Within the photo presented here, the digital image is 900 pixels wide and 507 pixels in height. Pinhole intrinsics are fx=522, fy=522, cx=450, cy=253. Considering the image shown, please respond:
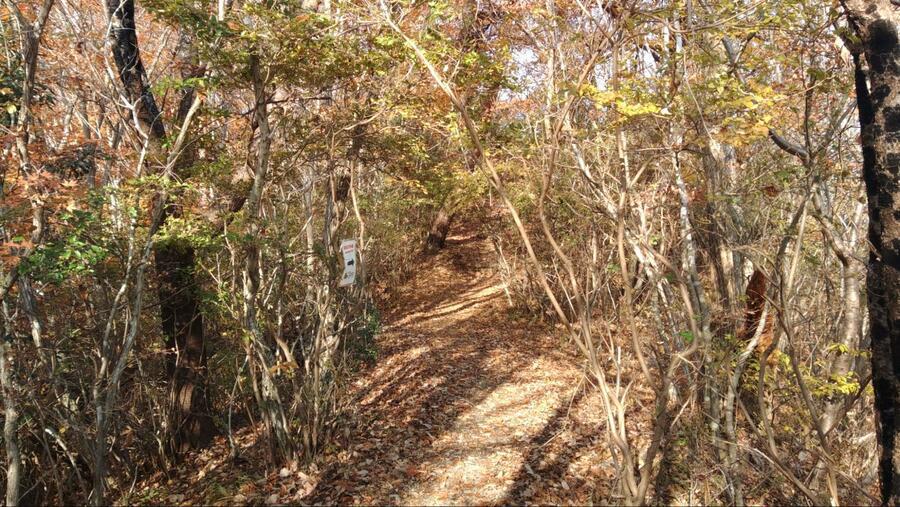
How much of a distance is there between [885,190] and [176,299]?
620 centimetres

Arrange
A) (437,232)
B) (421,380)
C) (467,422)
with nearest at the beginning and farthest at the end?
(467,422), (421,380), (437,232)

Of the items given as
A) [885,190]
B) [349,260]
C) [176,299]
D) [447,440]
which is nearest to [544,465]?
[447,440]

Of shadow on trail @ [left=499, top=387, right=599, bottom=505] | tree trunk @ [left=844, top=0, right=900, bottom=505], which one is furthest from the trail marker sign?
tree trunk @ [left=844, top=0, right=900, bottom=505]

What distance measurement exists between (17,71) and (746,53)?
21.8 feet

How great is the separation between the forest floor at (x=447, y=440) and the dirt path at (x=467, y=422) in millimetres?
16

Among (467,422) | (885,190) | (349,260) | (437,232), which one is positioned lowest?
(467,422)

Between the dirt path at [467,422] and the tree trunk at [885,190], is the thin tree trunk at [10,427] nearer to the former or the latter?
the dirt path at [467,422]

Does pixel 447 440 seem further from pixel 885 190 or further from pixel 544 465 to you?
pixel 885 190

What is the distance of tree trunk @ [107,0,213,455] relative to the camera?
5.15 m

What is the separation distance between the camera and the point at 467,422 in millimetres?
6582

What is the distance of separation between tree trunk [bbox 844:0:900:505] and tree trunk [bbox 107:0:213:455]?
561cm

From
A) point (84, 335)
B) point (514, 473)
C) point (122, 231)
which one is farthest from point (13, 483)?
point (514, 473)

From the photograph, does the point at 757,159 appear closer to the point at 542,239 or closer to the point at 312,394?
the point at 542,239

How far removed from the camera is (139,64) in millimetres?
5281
